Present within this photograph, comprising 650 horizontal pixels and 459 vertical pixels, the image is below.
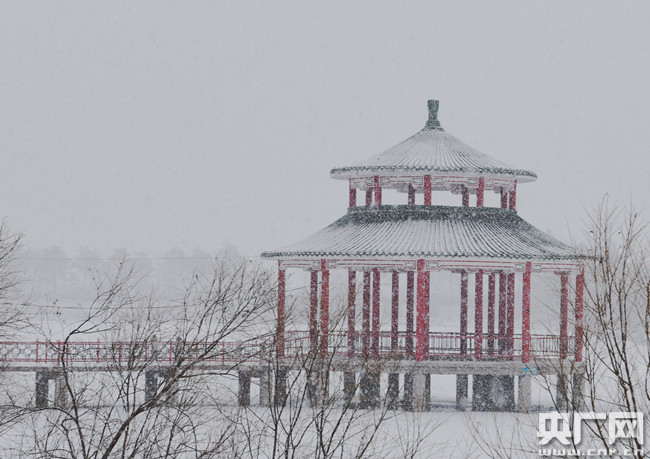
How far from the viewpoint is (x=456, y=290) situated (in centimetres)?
16175

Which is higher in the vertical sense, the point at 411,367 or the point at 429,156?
the point at 429,156

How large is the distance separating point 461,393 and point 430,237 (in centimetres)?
620

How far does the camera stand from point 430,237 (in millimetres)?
33125

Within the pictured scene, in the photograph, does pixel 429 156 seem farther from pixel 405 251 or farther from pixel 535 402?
pixel 535 402

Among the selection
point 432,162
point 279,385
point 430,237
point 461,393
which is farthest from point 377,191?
point 279,385

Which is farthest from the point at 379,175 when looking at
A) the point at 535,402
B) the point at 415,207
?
the point at 535,402

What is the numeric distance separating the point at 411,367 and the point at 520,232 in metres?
6.25

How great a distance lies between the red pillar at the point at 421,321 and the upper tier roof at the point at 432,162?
149 inches

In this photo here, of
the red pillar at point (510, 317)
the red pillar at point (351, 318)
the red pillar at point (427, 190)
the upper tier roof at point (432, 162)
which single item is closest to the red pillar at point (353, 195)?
the upper tier roof at point (432, 162)

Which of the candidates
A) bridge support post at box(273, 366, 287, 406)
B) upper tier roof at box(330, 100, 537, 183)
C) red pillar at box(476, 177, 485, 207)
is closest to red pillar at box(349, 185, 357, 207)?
upper tier roof at box(330, 100, 537, 183)

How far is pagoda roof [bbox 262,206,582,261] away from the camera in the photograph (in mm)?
31938

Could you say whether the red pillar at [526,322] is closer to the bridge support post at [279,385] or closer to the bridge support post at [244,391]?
the bridge support post at [244,391]

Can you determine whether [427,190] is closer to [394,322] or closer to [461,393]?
[394,322]

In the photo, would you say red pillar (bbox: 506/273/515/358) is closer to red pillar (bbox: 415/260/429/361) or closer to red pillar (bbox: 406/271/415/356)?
red pillar (bbox: 415/260/429/361)
